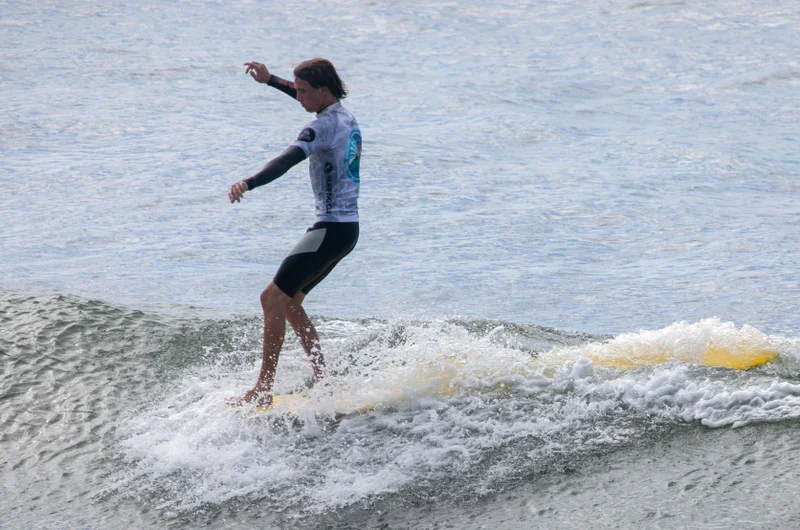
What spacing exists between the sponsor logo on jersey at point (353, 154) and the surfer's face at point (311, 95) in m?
0.21

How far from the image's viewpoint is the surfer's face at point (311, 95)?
4926mm

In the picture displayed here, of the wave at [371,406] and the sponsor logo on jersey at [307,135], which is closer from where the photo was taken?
the wave at [371,406]

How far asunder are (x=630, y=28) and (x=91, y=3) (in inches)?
508

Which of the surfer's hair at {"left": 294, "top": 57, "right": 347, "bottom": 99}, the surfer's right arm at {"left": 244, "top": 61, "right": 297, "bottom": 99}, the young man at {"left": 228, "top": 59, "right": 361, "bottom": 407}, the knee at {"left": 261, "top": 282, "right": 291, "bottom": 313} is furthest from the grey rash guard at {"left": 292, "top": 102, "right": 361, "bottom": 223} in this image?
the knee at {"left": 261, "top": 282, "right": 291, "bottom": 313}

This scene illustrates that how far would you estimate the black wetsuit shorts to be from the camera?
16.3 ft

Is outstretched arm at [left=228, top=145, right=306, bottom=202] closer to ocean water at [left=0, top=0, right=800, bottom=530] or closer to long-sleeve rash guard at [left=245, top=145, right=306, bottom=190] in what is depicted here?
long-sleeve rash guard at [left=245, top=145, right=306, bottom=190]

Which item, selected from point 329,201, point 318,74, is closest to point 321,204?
point 329,201

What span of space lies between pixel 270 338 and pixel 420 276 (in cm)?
444

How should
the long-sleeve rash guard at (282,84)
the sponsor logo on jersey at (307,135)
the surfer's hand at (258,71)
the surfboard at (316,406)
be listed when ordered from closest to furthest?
the sponsor logo on jersey at (307,135) < the surfboard at (316,406) < the surfer's hand at (258,71) < the long-sleeve rash guard at (282,84)

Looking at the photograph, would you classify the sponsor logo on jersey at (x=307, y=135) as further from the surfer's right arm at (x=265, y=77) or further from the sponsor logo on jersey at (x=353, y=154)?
the surfer's right arm at (x=265, y=77)

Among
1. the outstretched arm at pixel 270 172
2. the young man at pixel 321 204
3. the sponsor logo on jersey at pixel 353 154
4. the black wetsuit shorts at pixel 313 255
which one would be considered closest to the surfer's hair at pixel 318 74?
the young man at pixel 321 204

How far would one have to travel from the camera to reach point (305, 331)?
5242 millimetres

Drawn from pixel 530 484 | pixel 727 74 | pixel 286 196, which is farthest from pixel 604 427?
pixel 727 74

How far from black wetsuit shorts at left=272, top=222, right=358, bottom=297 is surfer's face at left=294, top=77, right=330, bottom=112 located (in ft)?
Result: 1.99
